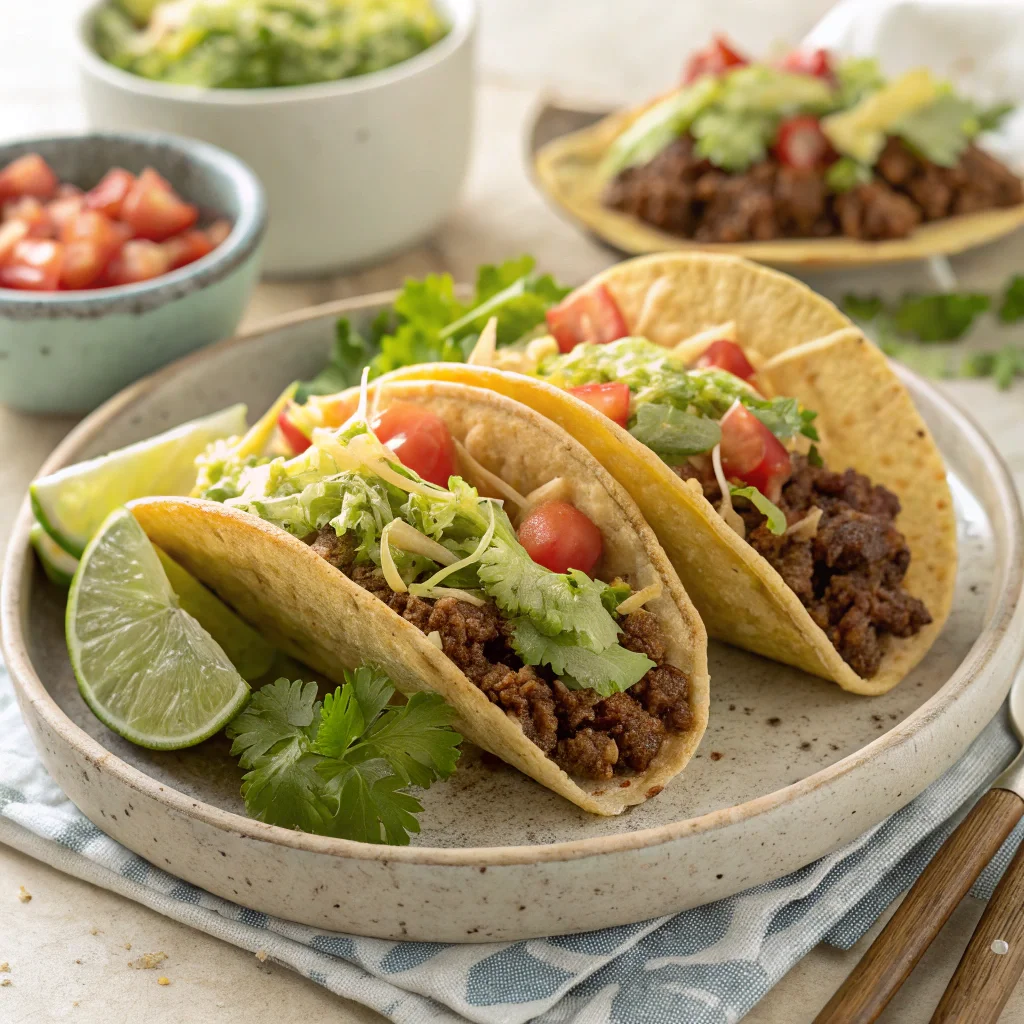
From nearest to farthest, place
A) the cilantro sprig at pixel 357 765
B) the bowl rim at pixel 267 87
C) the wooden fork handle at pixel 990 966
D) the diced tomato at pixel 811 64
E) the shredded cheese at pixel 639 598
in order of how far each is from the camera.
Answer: the wooden fork handle at pixel 990 966, the cilantro sprig at pixel 357 765, the shredded cheese at pixel 639 598, the bowl rim at pixel 267 87, the diced tomato at pixel 811 64

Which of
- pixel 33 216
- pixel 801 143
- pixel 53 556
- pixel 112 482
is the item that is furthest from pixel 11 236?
pixel 801 143

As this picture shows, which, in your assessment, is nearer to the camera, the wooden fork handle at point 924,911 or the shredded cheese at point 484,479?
the wooden fork handle at point 924,911

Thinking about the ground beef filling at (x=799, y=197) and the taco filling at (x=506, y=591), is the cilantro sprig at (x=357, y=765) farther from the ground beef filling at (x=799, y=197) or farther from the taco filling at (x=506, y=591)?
the ground beef filling at (x=799, y=197)

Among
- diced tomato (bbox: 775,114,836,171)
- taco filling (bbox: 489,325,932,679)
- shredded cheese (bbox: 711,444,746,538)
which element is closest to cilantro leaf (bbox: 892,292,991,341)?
diced tomato (bbox: 775,114,836,171)

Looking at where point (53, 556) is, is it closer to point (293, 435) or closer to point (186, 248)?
point (293, 435)

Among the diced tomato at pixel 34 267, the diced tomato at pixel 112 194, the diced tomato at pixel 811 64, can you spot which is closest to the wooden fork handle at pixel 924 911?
the diced tomato at pixel 34 267

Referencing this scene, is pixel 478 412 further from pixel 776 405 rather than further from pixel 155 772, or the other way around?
pixel 155 772
